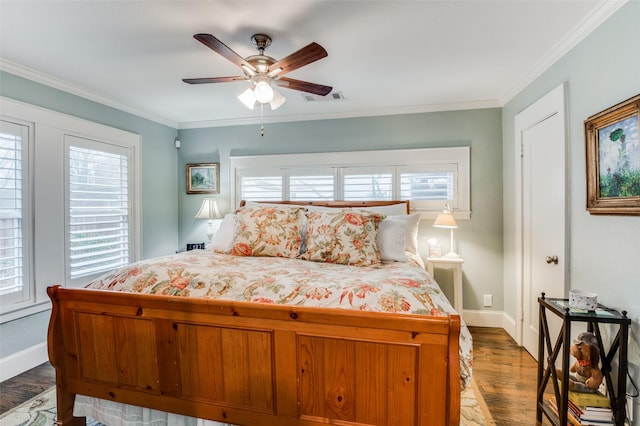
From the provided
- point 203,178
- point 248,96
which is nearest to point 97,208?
point 203,178

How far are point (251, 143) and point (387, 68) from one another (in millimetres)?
2070

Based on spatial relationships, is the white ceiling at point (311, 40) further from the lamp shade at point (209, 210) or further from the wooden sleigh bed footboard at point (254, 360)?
the wooden sleigh bed footboard at point (254, 360)

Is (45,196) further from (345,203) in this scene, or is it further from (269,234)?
(345,203)

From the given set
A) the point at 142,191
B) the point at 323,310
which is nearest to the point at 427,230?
the point at 323,310

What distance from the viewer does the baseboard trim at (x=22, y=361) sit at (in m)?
2.33

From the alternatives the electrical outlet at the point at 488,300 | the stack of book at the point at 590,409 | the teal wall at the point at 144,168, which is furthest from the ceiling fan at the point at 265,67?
the electrical outlet at the point at 488,300

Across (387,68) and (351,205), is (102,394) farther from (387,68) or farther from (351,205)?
Result: (387,68)

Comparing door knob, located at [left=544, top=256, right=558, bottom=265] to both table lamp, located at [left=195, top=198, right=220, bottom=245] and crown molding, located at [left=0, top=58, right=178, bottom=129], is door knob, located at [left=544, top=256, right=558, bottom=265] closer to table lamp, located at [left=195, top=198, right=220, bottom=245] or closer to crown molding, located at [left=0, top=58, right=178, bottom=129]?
table lamp, located at [left=195, top=198, right=220, bottom=245]

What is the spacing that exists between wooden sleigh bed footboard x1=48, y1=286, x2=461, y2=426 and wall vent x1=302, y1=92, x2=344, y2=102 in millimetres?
2308

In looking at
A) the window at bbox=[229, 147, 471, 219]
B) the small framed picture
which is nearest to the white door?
the window at bbox=[229, 147, 471, 219]

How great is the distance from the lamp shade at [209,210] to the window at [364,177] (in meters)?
0.28

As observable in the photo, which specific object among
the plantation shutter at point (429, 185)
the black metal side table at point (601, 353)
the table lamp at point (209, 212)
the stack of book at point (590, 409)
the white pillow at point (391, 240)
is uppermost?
the plantation shutter at point (429, 185)

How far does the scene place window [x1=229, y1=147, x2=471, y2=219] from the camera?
11.1ft

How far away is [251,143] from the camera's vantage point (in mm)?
3975
